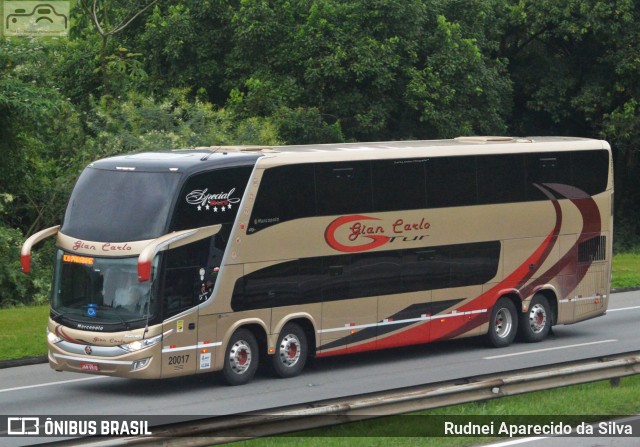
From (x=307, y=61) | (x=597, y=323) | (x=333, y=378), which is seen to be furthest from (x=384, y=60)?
(x=333, y=378)

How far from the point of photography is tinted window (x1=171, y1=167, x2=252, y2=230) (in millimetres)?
17609

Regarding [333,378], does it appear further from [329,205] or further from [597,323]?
[597,323]

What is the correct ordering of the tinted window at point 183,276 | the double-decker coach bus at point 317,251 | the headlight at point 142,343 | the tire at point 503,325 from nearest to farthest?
the headlight at point 142,343, the tinted window at point 183,276, the double-decker coach bus at point 317,251, the tire at point 503,325

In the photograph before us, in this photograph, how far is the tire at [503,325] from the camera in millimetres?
22453

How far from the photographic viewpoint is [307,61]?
36.3 metres

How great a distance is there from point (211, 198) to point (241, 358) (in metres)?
2.51

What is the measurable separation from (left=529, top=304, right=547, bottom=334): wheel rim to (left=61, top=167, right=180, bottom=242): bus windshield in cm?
860

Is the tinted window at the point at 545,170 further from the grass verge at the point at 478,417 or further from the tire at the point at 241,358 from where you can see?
the grass verge at the point at 478,417

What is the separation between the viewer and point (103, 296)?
57.2ft

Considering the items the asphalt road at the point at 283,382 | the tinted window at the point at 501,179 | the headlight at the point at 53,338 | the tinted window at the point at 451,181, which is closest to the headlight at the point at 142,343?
the asphalt road at the point at 283,382

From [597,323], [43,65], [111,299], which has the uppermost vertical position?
[43,65]

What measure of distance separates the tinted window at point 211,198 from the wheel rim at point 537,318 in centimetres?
741

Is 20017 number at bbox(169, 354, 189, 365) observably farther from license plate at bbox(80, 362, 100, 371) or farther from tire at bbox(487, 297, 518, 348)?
tire at bbox(487, 297, 518, 348)

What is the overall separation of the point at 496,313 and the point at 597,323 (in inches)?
178
